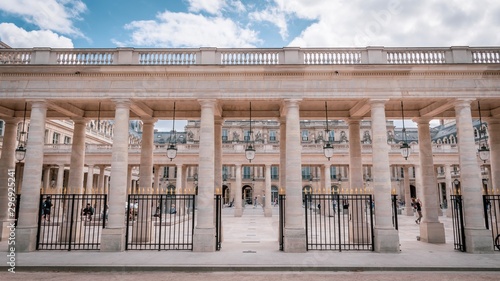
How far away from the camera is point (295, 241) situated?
1416 cm

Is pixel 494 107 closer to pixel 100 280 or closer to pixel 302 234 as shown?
pixel 302 234

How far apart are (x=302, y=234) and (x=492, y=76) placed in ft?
36.2

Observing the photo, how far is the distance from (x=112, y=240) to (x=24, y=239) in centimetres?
367

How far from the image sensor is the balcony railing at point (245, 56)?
15.5 metres

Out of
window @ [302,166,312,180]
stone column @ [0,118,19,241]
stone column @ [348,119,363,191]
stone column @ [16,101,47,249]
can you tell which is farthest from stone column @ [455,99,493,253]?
window @ [302,166,312,180]

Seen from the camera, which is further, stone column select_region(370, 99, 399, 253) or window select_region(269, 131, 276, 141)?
window select_region(269, 131, 276, 141)

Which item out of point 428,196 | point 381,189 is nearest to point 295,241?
point 381,189

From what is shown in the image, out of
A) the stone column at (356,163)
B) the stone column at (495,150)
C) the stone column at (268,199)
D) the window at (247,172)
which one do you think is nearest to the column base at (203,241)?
the stone column at (356,163)

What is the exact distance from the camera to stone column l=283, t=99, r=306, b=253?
1416cm

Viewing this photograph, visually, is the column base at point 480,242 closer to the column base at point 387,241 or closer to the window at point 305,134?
the column base at point 387,241

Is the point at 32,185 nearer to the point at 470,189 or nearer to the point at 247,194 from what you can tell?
the point at 470,189

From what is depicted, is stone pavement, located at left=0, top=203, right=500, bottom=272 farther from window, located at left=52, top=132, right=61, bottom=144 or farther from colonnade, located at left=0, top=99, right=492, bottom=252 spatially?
window, located at left=52, top=132, right=61, bottom=144

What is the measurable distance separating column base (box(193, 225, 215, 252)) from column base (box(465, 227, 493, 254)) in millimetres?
10731

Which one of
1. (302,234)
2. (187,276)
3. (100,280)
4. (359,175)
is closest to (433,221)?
(359,175)
